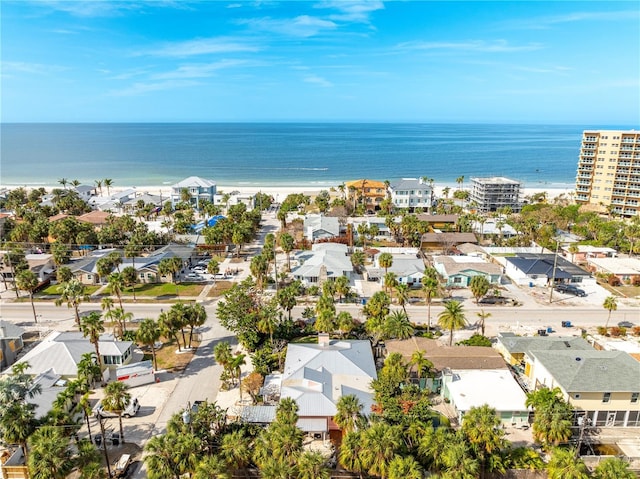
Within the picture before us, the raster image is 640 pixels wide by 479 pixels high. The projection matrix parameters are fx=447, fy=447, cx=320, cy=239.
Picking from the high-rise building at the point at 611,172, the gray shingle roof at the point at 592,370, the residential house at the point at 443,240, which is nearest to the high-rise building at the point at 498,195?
the high-rise building at the point at 611,172

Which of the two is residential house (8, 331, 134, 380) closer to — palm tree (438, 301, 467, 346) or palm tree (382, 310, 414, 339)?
palm tree (382, 310, 414, 339)

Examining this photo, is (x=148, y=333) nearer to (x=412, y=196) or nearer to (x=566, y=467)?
(x=566, y=467)

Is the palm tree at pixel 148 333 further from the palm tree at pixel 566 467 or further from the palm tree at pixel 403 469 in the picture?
the palm tree at pixel 566 467

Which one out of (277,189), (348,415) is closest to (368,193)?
(277,189)

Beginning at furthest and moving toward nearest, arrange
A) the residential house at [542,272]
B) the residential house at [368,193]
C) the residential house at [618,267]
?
the residential house at [368,193] → the residential house at [618,267] → the residential house at [542,272]

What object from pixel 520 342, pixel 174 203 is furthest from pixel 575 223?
pixel 174 203

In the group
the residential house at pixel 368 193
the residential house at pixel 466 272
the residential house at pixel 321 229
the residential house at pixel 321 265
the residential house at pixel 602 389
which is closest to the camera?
the residential house at pixel 602 389
